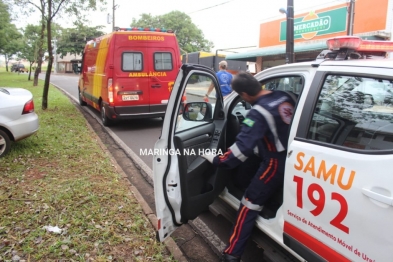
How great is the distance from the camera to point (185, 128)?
2648 mm

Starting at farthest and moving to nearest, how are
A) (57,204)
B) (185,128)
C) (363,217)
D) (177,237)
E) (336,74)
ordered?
(57,204) → (177,237) → (185,128) → (336,74) → (363,217)

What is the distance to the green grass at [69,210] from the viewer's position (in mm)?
2605

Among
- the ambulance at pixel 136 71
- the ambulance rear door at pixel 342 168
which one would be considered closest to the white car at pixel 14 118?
the ambulance at pixel 136 71

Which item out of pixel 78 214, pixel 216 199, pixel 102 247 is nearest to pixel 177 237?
pixel 216 199

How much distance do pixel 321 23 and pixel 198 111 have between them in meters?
13.2

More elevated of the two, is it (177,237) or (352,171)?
(352,171)

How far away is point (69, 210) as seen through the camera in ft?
10.5

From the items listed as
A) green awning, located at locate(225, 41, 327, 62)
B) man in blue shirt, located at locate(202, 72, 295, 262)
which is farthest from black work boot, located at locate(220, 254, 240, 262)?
green awning, located at locate(225, 41, 327, 62)

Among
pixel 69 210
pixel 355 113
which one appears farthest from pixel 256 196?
pixel 69 210

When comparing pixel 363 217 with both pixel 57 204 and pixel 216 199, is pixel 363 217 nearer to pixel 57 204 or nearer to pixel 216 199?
pixel 216 199

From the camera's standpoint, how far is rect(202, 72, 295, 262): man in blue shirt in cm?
214

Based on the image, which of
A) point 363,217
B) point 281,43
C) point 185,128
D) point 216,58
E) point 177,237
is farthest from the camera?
point 216,58

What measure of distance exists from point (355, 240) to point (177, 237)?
183 cm

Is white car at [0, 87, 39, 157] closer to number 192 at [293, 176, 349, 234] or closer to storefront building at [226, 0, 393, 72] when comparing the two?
number 192 at [293, 176, 349, 234]
